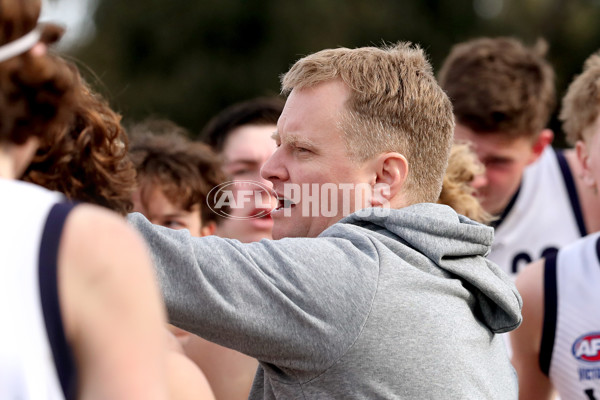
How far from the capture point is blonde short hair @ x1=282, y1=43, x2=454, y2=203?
236 centimetres

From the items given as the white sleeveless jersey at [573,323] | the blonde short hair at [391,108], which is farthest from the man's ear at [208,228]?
the white sleeveless jersey at [573,323]

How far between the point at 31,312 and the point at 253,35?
58.8 ft

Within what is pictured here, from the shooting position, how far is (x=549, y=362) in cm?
322

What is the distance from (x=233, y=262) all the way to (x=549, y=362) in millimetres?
1785

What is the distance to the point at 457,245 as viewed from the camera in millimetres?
2199

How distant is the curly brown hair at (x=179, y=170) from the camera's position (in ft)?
11.9

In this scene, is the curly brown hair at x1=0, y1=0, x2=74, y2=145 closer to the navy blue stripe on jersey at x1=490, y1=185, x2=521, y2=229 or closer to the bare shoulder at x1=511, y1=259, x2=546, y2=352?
the bare shoulder at x1=511, y1=259, x2=546, y2=352

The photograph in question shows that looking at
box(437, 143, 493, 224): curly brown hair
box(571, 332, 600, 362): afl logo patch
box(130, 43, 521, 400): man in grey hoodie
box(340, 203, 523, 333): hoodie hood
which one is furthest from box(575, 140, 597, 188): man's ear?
box(340, 203, 523, 333): hoodie hood

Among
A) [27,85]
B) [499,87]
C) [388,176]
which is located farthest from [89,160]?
[499,87]

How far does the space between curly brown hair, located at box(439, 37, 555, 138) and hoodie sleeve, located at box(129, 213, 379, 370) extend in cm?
296

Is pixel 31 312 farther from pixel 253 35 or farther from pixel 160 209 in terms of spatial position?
pixel 253 35

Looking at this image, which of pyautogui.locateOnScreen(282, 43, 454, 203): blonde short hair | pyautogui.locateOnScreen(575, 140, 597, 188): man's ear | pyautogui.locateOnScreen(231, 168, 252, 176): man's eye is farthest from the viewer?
pyautogui.locateOnScreen(231, 168, 252, 176): man's eye

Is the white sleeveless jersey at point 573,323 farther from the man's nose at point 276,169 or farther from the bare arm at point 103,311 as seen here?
the bare arm at point 103,311

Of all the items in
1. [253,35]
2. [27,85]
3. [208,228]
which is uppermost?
[253,35]
